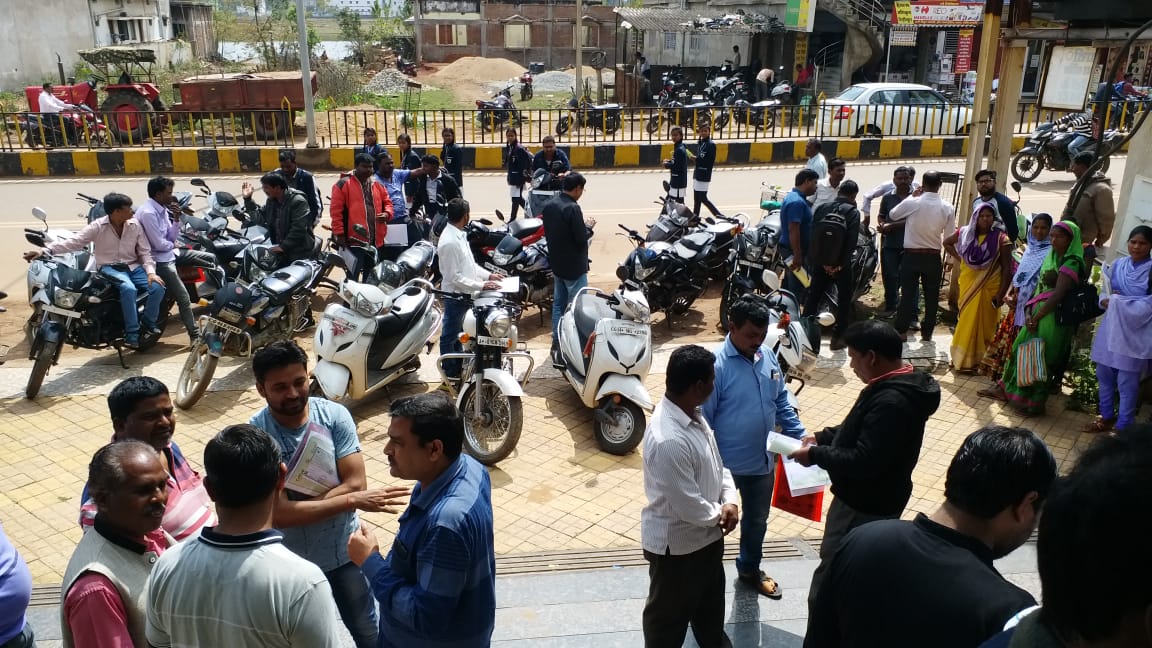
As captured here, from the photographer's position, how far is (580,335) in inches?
249

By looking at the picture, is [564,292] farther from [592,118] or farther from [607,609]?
[592,118]

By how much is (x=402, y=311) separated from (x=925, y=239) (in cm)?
450

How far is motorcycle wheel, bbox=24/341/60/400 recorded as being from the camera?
21.7 ft

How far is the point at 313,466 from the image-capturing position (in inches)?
127

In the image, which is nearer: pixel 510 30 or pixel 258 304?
pixel 258 304

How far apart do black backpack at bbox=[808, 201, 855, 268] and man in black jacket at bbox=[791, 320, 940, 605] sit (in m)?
4.08

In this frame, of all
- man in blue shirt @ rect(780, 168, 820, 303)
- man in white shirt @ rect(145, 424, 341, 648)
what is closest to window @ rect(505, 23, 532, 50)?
man in blue shirt @ rect(780, 168, 820, 303)

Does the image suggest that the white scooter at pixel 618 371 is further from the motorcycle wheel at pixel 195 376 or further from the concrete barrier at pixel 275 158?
the concrete barrier at pixel 275 158

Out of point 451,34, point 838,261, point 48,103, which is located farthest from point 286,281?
point 451,34

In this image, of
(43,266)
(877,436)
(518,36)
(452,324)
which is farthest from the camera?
(518,36)

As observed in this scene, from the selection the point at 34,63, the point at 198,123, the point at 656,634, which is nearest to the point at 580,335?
the point at 656,634

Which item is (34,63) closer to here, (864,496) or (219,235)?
(219,235)

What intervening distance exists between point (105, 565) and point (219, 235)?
7041 millimetres

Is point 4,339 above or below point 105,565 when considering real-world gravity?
below
